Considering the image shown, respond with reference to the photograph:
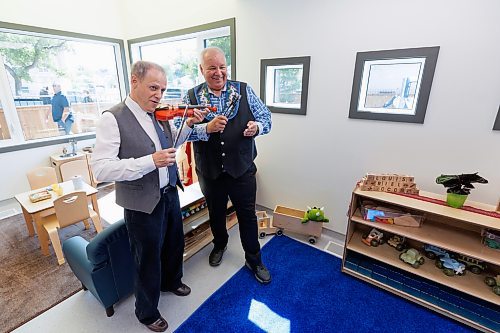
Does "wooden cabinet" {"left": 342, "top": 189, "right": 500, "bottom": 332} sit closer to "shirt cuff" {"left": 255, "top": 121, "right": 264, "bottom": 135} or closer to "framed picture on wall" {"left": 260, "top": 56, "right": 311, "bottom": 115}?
"shirt cuff" {"left": 255, "top": 121, "right": 264, "bottom": 135}

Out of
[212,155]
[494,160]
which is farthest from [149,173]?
[494,160]

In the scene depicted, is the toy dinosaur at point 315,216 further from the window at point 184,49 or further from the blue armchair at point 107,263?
the window at point 184,49

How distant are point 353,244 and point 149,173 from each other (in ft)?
5.25

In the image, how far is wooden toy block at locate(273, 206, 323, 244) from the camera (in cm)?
226

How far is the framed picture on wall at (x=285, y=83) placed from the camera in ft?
7.25

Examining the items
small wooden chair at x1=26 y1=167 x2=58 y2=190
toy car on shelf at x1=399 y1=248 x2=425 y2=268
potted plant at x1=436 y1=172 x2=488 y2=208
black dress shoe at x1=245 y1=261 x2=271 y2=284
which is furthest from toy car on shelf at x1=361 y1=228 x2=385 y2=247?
small wooden chair at x1=26 y1=167 x2=58 y2=190

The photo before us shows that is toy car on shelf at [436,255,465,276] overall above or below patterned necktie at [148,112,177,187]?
below

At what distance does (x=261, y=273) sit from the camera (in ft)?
6.11

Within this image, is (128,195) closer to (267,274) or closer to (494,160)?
(267,274)

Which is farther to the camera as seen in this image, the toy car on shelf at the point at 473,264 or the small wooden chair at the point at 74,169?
the small wooden chair at the point at 74,169

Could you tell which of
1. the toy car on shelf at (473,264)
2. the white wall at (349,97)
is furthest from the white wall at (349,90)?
the toy car on shelf at (473,264)

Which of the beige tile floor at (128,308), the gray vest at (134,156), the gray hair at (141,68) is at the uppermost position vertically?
the gray hair at (141,68)

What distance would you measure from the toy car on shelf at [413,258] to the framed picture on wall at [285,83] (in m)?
1.38

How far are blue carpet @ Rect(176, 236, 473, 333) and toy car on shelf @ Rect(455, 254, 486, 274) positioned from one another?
1.29ft
